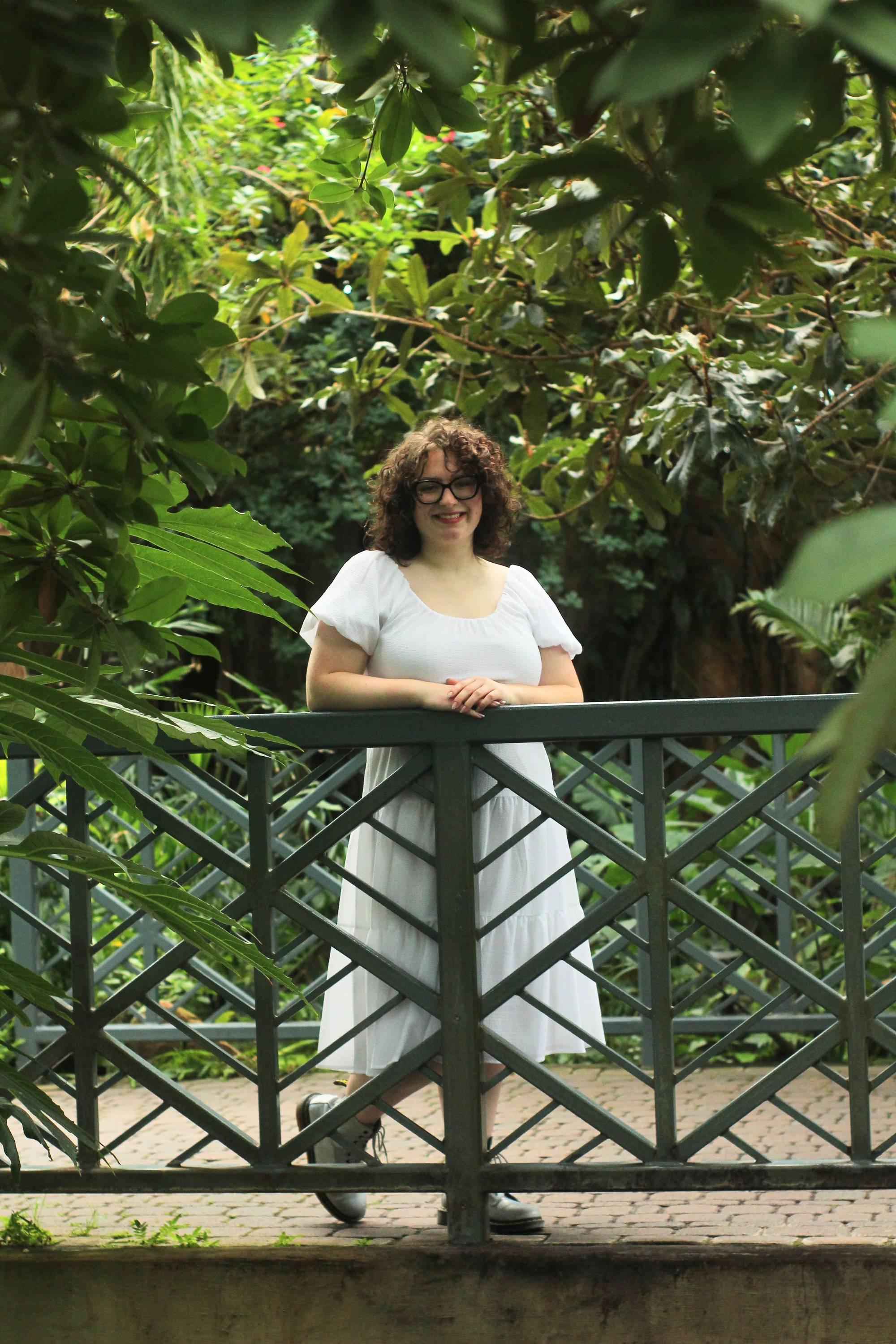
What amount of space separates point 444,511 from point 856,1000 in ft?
5.01

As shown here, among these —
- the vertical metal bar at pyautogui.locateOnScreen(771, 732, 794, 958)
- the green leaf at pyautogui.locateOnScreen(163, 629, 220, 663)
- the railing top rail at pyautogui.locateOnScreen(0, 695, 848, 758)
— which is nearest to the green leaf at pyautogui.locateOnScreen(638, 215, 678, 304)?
the green leaf at pyautogui.locateOnScreen(163, 629, 220, 663)

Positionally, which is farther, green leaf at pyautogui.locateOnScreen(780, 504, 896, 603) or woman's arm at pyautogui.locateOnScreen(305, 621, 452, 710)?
woman's arm at pyautogui.locateOnScreen(305, 621, 452, 710)

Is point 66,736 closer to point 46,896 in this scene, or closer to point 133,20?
point 133,20

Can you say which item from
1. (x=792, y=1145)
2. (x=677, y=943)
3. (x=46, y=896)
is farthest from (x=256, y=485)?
(x=677, y=943)

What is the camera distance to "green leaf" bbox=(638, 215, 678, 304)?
49.9 inches

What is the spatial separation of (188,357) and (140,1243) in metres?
2.68

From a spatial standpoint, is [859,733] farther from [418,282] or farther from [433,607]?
[418,282]

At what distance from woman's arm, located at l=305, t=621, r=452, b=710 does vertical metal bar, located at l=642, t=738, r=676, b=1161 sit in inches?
18.6

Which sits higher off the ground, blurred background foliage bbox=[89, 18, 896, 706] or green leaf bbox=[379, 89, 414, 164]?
blurred background foliage bbox=[89, 18, 896, 706]

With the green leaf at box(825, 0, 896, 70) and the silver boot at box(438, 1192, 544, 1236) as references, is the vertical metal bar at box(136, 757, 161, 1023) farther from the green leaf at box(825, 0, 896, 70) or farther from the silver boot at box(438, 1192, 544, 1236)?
the green leaf at box(825, 0, 896, 70)

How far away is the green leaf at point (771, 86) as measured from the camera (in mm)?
873

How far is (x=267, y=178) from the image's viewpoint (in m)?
8.14

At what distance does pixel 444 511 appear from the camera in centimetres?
365

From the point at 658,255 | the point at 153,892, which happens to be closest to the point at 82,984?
the point at 153,892
